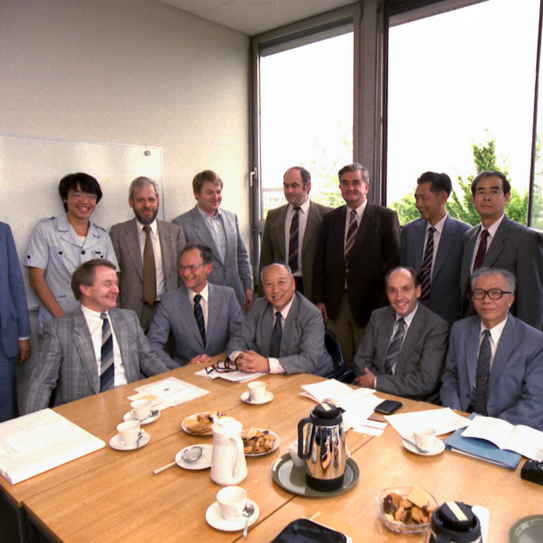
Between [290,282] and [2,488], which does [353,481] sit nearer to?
[2,488]

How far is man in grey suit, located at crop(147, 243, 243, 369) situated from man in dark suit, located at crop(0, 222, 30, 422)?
0.91m

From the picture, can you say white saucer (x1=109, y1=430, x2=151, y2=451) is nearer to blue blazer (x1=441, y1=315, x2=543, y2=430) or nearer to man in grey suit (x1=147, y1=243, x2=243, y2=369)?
man in grey suit (x1=147, y1=243, x2=243, y2=369)

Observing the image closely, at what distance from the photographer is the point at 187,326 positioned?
2.98 metres

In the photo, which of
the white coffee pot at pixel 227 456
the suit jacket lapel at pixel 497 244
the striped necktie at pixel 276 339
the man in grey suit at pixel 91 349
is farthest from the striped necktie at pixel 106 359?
the suit jacket lapel at pixel 497 244

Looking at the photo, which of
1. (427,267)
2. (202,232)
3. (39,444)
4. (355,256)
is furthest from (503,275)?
(202,232)

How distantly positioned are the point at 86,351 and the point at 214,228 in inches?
70.2

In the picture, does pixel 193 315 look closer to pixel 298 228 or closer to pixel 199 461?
pixel 298 228

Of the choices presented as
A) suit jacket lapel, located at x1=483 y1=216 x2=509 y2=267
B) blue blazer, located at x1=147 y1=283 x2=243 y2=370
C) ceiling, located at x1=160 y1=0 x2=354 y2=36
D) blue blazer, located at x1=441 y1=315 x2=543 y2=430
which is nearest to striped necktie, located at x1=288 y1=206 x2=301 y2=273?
blue blazer, located at x1=147 y1=283 x2=243 y2=370

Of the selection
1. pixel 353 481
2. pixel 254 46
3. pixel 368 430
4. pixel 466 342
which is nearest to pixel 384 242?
pixel 466 342

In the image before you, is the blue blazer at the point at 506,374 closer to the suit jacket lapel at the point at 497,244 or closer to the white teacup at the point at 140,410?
the suit jacket lapel at the point at 497,244

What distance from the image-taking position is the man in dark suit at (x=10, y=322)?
118 inches

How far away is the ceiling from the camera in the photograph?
4.16 m

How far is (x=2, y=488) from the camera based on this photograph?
4.83 ft

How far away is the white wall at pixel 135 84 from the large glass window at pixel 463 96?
5.61 ft
